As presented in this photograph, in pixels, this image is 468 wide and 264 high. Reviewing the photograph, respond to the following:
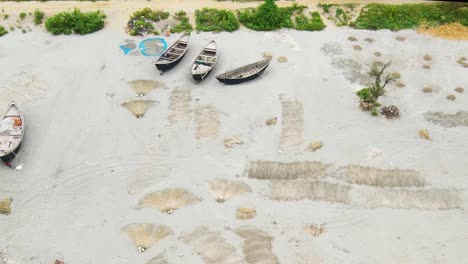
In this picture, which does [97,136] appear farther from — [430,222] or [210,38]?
[430,222]

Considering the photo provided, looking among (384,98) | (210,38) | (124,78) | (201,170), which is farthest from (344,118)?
(124,78)

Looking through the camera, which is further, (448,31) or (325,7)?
(325,7)

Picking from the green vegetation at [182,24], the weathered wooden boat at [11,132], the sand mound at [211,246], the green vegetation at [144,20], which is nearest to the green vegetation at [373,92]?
the sand mound at [211,246]

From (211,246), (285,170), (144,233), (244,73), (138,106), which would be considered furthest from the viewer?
(244,73)

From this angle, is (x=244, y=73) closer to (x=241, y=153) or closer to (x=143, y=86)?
(x=143, y=86)

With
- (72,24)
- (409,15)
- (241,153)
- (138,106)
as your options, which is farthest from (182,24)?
(409,15)

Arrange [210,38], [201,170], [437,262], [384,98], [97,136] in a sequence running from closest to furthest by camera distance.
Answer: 1. [437,262]
2. [201,170]
3. [97,136]
4. [384,98]
5. [210,38]
